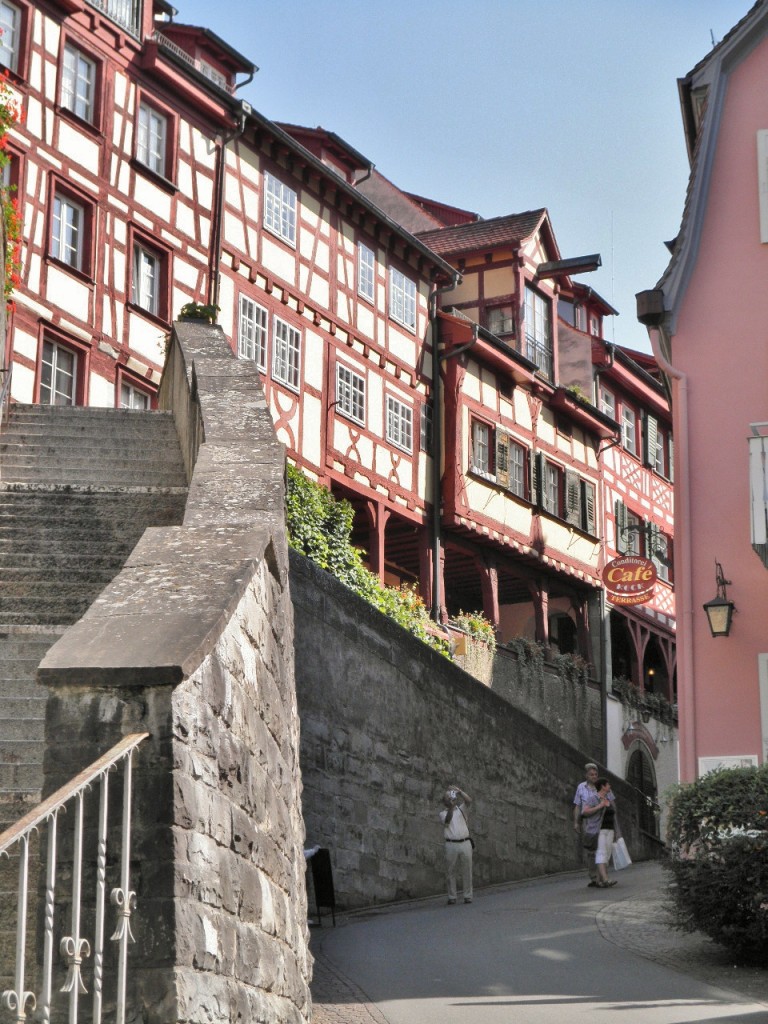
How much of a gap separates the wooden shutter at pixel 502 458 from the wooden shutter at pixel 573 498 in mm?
2838

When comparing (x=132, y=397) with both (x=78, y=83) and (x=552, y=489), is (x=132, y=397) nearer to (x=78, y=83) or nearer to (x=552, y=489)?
(x=78, y=83)

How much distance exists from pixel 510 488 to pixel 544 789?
38.3ft

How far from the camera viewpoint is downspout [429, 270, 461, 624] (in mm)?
30297

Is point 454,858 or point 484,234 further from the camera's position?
point 484,234

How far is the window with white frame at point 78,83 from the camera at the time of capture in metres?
23.6

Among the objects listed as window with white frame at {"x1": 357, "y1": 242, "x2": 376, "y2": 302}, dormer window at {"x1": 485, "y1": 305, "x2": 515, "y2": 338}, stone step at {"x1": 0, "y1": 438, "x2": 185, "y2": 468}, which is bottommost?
stone step at {"x1": 0, "y1": 438, "x2": 185, "y2": 468}

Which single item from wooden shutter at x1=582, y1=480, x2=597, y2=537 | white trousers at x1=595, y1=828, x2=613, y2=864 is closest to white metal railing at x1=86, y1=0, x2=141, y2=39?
white trousers at x1=595, y1=828, x2=613, y2=864

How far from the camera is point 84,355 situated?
23.1m

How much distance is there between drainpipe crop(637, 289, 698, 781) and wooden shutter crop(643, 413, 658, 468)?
23285 mm

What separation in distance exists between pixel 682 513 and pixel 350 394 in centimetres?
1198

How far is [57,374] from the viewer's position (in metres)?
22.8

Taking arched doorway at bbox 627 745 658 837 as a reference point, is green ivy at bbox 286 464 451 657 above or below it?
above

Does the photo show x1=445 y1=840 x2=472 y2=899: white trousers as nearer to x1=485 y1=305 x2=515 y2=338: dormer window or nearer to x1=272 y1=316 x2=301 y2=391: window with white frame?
x1=272 y1=316 x2=301 y2=391: window with white frame

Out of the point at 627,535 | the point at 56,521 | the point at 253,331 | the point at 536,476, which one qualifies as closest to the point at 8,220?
the point at 56,521
